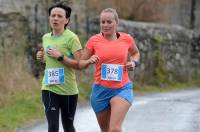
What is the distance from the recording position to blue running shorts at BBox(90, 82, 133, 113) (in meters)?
7.02

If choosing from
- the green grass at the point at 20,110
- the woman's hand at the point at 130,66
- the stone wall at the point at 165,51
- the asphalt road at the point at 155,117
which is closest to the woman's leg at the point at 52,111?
the woman's hand at the point at 130,66

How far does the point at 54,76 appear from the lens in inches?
275

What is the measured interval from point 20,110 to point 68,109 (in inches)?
181

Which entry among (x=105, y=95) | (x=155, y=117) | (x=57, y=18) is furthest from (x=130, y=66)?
(x=155, y=117)

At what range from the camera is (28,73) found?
558 inches

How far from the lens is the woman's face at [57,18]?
7.18 metres

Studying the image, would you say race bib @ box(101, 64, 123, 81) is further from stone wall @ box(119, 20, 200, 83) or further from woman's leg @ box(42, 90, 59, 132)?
stone wall @ box(119, 20, 200, 83)

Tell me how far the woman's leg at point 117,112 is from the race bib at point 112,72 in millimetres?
214

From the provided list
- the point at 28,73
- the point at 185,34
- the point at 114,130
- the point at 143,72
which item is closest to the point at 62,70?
the point at 114,130

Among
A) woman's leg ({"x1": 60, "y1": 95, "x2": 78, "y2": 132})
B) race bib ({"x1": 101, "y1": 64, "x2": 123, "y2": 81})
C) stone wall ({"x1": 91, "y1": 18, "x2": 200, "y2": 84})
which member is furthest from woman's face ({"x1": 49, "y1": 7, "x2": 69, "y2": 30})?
stone wall ({"x1": 91, "y1": 18, "x2": 200, "y2": 84})

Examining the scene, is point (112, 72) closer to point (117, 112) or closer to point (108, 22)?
point (117, 112)

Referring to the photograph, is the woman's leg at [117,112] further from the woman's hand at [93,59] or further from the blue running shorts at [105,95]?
the woman's hand at [93,59]

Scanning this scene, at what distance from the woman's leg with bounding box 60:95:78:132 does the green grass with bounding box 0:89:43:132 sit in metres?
2.61

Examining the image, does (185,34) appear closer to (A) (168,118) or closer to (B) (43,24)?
(B) (43,24)
